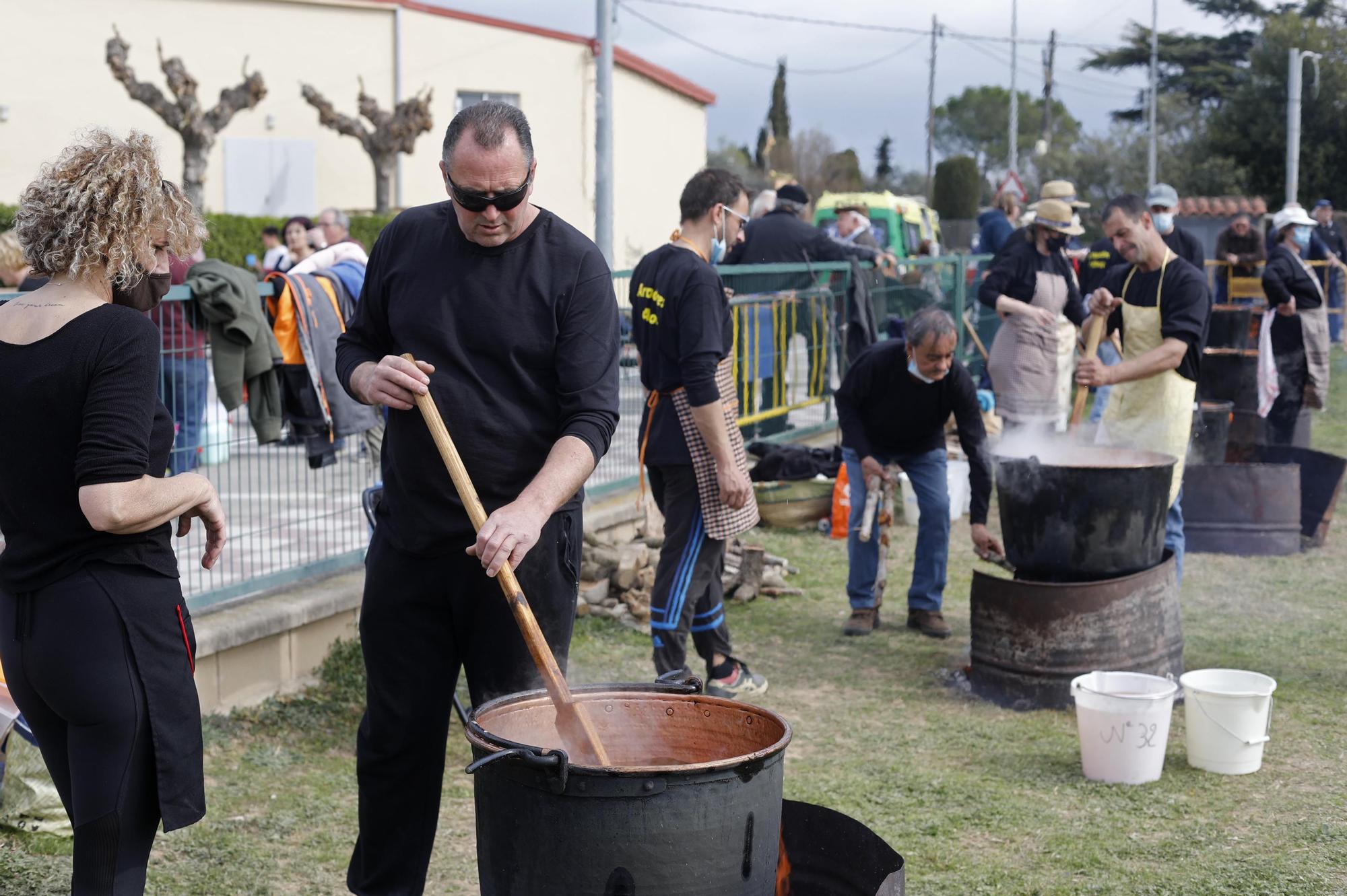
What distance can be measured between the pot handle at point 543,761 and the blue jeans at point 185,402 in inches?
127

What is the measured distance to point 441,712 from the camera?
133 inches

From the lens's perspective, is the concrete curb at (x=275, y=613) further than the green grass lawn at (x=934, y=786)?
Yes

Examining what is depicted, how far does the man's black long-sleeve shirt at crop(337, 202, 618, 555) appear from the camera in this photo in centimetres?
304

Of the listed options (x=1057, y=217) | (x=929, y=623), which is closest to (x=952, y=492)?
(x=1057, y=217)

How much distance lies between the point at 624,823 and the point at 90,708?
1048 mm

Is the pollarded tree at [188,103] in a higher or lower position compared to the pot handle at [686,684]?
higher

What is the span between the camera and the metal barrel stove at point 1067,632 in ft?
18.0

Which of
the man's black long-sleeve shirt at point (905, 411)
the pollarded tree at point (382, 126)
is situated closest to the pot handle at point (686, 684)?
the man's black long-sleeve shirt at point (905, 411)

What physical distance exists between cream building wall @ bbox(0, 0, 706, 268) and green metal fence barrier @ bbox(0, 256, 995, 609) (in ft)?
49.5

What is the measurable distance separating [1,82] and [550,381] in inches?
906

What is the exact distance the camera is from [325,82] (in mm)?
24875

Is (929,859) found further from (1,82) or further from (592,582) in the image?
(1,82)

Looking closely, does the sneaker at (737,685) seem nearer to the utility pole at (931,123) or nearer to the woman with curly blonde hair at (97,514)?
the woman with curly blonde hair at (97,514)

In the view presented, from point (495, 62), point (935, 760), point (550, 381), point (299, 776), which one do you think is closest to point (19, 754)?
point (299, 776)
